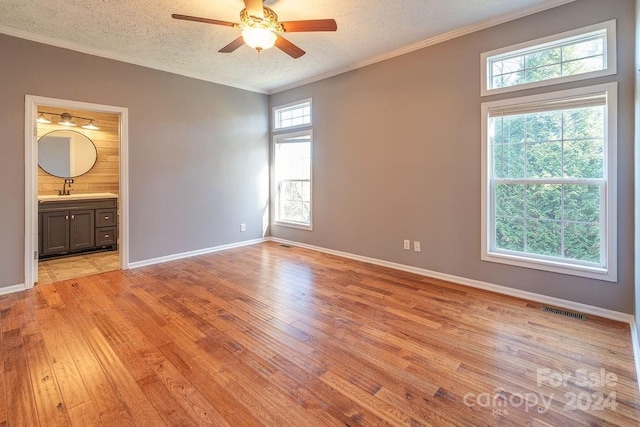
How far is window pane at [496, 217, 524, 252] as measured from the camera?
319 cm

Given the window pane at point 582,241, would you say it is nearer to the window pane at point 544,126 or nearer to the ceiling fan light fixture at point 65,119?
the window pane at point 544,126

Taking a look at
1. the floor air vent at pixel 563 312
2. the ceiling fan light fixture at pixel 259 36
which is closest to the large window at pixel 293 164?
the ceiling fan light fixture at pixel 259 36

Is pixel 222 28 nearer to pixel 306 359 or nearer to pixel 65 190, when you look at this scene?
pixel 306 359

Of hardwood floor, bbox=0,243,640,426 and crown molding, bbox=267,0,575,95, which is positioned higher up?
crown molding, bbox=267,0,575,95

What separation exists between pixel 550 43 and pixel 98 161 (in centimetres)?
676

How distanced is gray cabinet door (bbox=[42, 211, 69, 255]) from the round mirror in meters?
0.91

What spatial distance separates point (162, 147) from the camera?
4.49m

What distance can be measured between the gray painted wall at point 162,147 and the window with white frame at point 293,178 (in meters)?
0.28

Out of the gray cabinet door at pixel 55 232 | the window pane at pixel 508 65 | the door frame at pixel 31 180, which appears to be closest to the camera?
the window pane at pixel 508 65

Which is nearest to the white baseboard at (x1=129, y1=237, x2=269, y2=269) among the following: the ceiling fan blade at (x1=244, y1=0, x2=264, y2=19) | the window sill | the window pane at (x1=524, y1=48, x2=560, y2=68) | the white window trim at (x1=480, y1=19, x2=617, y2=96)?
the ceiling fan blade at (x1=244, y1=0, x2=264, y2=19)

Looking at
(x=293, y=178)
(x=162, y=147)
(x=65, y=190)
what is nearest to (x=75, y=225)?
(x=65, y=190)

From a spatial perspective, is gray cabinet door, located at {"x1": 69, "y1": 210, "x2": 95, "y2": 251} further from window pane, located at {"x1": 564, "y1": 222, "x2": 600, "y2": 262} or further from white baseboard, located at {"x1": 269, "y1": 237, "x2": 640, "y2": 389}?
window pane, located at {"x1": 564, "y1": 222, "x2": 600, "y2": 262}

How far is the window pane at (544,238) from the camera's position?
9.76 feet

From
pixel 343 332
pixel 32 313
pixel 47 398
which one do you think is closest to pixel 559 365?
pixel 343 332
